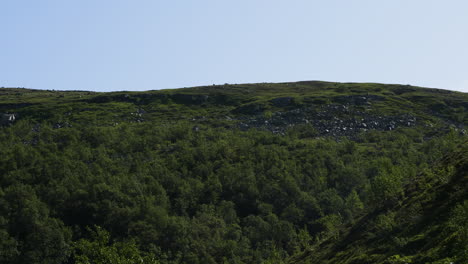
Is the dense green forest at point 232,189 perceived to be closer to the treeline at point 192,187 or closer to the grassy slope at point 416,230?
the grassy slope at point 416,230

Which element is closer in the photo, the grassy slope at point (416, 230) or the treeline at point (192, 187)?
the grassy slope at point (416, 230)

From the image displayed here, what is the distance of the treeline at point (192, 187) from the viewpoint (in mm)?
104000

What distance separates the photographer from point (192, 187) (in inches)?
5305

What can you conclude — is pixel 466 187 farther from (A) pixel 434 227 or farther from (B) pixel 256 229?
(B) pixel 256 229

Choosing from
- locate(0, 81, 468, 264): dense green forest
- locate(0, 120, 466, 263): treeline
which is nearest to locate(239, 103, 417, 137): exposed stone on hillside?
locate(0, 81, 468, 264): dense green forest

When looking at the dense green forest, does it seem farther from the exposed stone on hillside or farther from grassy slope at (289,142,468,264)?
the exposed stone on hillside

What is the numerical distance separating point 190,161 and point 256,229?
4325 cm

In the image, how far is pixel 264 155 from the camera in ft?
504

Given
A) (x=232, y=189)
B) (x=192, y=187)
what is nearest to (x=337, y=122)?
(x=232, y=189)

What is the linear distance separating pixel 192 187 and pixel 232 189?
40.9ft

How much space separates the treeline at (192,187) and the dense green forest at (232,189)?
0.41 m

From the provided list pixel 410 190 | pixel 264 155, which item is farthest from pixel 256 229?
pixel 410 190

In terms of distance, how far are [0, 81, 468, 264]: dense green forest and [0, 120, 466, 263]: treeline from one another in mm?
412

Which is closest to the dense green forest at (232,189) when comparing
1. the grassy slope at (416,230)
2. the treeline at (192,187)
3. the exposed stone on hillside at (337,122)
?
the grassy slope at (416,230)
